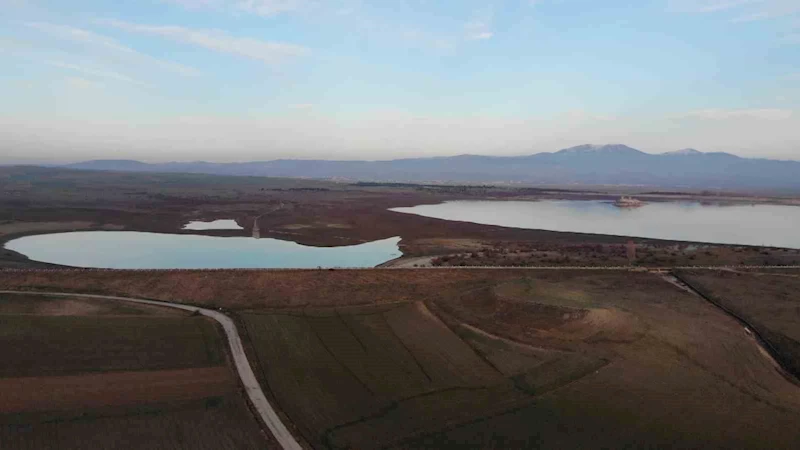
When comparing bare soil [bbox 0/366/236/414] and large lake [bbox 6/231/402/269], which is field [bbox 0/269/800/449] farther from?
large lake [bbox 6/231/402/269]

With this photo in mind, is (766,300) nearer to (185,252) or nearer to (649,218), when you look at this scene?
(185,252)

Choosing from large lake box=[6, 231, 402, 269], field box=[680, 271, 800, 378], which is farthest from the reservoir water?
field box=[680, 271, 800, 378]

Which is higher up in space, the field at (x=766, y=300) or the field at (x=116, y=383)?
the field at (x=766, y=300)

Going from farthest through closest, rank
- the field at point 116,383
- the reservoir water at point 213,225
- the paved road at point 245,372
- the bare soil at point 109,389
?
the reservoir water at point 213,225 < the bare soil at point 109,389 < the paved road at point 245,372 < the field at point 116,383

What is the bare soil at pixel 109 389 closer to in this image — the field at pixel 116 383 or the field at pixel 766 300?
the field at pixel 116 383

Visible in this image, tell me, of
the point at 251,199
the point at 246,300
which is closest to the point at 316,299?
the point at 246,300

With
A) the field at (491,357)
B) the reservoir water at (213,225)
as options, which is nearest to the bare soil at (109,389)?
the field at (491,357)

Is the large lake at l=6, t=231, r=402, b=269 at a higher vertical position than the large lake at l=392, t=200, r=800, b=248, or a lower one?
lower
